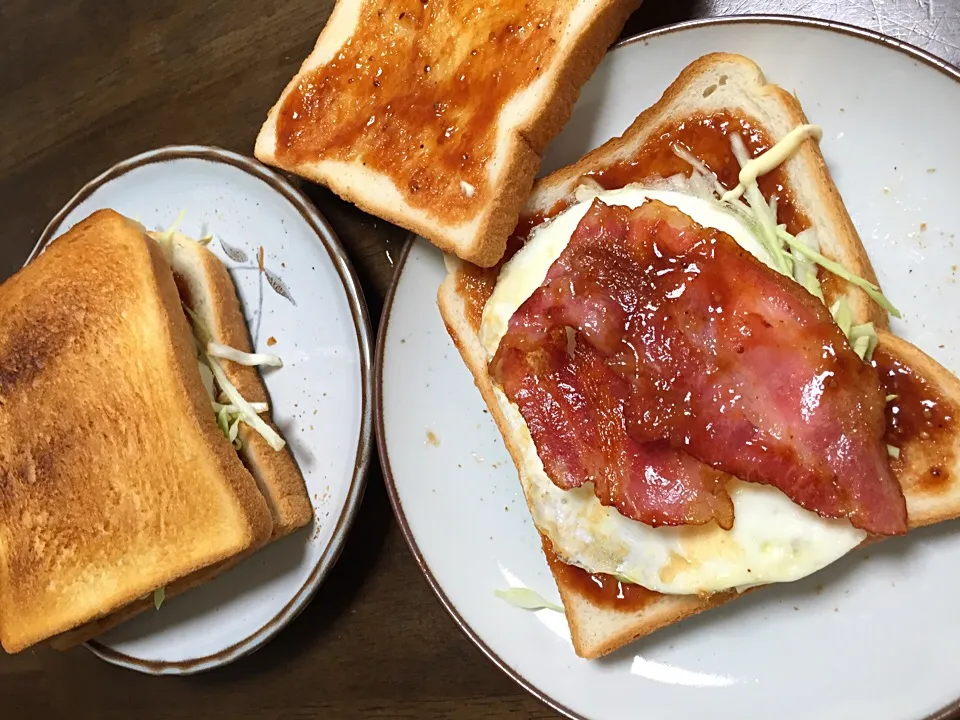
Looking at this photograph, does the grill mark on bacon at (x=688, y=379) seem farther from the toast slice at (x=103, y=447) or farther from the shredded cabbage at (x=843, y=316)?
the toast slice at (x=103, y=447)

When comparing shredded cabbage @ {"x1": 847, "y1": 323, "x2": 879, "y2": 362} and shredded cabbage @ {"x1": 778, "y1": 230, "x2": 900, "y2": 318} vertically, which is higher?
shredded cabbage @ {"x1": 778, "y1": 230, "x2": 900, "y2": 318}

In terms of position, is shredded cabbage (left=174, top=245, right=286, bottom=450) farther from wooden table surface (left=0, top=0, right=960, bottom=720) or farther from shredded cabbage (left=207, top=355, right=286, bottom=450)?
wooden table surface (left=0, top=0, right=960, bottom=720)

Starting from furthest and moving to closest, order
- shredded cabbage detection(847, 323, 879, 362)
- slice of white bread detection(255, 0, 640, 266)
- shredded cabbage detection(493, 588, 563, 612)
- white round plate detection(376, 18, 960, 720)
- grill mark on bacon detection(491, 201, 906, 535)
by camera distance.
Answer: shredded cabbage detection(493, 588, 563, 612) < slice of white bread detection(255, 0, 640, 266) < white round plate detection(376, 18, 960, 720) < shredded cabbage detection(847, 323, 879, 362) < grill mark on bacon detection(491, 201, 906, 535)

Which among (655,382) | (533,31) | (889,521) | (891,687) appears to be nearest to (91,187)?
(533,31)

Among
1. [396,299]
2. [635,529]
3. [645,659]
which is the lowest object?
[645,659]

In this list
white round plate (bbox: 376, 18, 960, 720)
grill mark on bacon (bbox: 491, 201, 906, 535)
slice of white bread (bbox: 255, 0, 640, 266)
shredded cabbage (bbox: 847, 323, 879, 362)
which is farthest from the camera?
slice of white bread (bbox: 255, 0, 640, 266)

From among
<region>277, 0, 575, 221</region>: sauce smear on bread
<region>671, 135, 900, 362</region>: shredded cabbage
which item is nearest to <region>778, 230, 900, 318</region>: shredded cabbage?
<region>671, 135, 900, 362</region>: shredded cabbage

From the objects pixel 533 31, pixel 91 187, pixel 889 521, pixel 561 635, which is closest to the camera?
pixel 889 521

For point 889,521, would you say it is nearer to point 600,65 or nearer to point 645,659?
point 645,659
